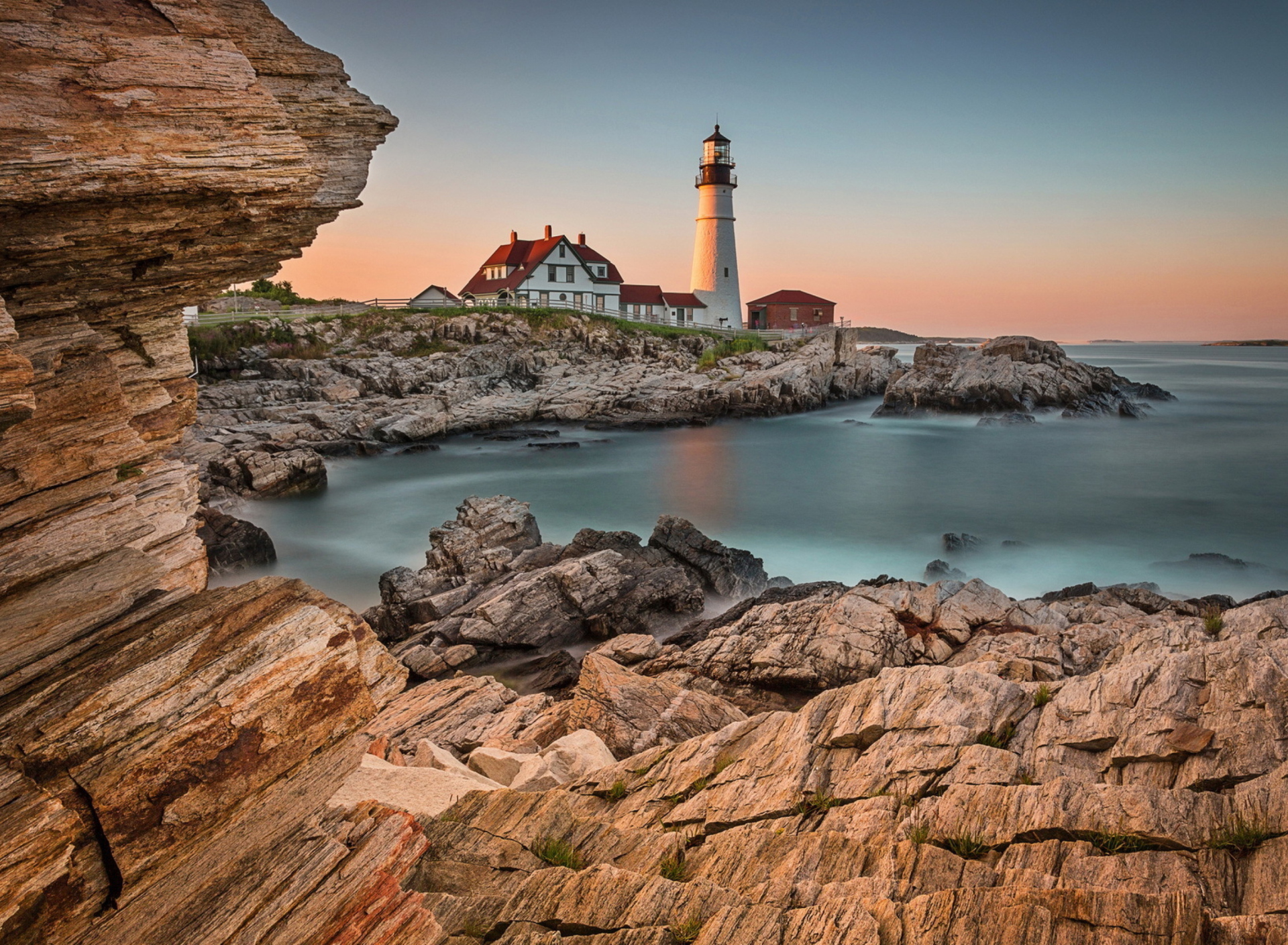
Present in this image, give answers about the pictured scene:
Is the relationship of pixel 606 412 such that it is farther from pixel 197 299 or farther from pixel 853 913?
pixel 853 913

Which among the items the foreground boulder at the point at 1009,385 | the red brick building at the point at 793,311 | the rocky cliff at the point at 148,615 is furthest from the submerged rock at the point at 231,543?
the red brick building at the point at 793,311

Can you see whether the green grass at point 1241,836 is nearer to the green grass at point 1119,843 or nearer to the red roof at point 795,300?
the green grass at point 1119,843

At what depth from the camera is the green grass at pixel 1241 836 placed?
14.0ft

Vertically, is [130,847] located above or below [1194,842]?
above

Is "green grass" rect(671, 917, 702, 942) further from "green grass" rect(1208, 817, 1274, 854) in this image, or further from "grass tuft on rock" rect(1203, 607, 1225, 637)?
"grass tuft on rock" rect(1203, 607, 1225, 637)

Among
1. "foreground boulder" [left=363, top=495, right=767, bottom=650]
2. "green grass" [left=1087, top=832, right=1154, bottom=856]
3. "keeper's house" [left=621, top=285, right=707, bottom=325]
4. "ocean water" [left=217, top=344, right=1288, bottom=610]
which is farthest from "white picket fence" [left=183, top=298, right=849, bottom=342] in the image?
"green grass" [left=1087, top=832, right=1154, bottom=856]

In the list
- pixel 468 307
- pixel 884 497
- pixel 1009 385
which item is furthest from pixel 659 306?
pixel 884 497

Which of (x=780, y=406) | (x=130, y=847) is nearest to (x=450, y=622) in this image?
(x=130, y=847)

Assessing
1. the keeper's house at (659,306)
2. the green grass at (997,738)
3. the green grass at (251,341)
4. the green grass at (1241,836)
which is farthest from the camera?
the keeper's house at (659,306)

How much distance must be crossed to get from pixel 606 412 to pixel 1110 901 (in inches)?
1505

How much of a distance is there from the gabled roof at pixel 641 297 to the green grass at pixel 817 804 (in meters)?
61.5

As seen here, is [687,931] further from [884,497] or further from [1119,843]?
[884,497]

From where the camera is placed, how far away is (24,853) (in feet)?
10.6

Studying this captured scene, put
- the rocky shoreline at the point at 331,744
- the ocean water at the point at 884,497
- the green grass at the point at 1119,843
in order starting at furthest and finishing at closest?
the ocean water at the point at 884,497
the green grass at the point at 1119,843
the rocky shoreline at the point at 331,744
